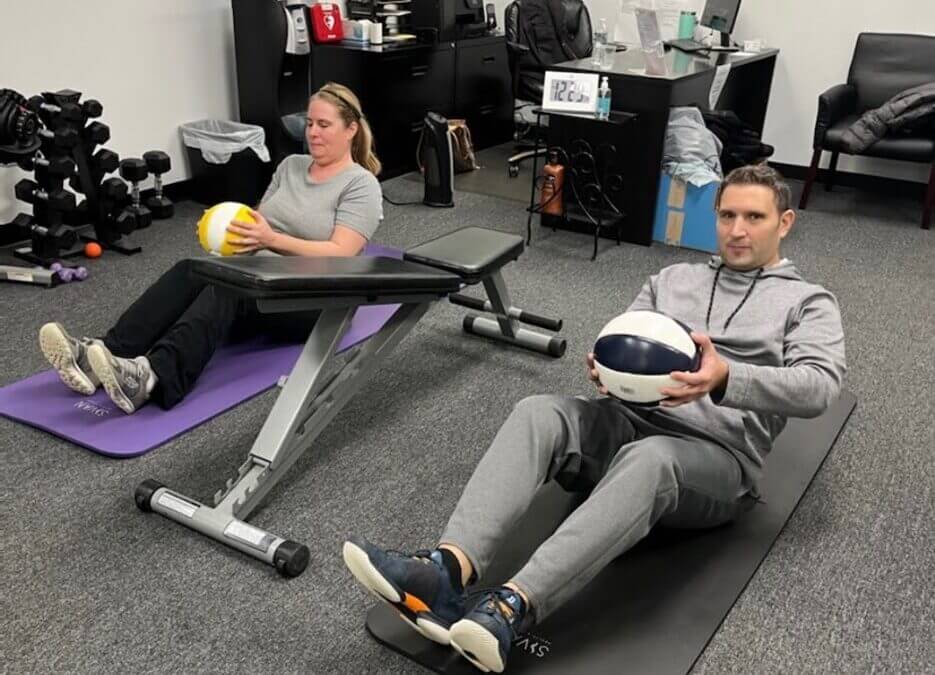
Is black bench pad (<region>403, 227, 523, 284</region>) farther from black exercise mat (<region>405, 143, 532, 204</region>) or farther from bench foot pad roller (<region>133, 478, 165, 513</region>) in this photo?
black exercise mat (<region>405, 143, 532, 204</region>)

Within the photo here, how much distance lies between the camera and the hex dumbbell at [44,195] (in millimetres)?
3449

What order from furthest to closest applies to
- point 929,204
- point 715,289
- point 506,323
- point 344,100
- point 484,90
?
1. point 484,90
2. point 929,204
3. point 506,323
4. point 344,100
5. point 715,289

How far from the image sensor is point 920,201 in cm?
516

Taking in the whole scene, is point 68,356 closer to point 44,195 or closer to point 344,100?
point 344,100

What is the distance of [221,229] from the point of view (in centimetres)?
234

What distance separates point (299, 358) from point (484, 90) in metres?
4.14

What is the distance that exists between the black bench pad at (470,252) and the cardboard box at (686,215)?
1.57 meters

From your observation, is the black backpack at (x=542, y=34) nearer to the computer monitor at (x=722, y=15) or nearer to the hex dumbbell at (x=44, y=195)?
the computer monitor at (x=722, y=15)

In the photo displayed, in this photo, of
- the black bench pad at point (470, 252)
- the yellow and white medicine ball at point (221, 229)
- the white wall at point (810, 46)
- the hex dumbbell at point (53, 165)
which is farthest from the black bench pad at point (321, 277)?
the white wall at point (810, 46)

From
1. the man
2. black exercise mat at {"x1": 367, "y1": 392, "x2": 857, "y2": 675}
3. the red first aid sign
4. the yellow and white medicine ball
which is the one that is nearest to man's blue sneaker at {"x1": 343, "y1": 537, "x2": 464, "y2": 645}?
the man

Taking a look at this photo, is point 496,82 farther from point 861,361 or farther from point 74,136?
point 861,361

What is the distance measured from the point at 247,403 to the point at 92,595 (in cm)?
86

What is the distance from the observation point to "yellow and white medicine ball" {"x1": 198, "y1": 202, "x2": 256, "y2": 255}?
92.0 inches

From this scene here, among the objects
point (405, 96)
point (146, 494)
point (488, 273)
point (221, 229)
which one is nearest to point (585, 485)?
point (488, 273)
